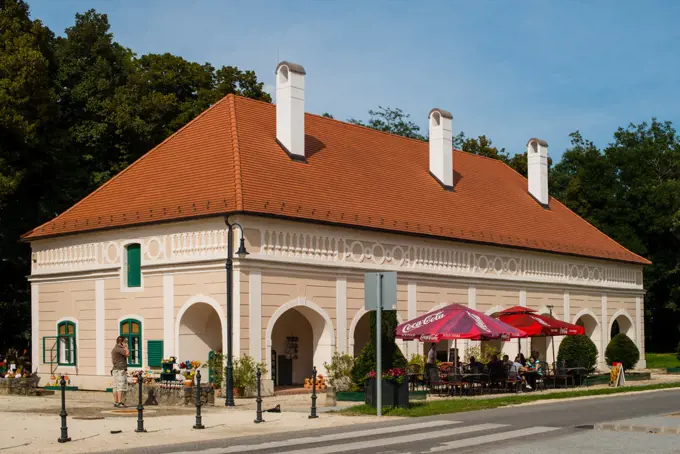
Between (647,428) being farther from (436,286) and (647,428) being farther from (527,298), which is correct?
(527,298)

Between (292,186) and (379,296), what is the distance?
39.0 feet

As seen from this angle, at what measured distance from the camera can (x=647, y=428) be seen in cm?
1730

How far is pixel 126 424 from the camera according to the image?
64.6 feet

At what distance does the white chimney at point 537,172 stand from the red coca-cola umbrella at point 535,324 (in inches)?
591

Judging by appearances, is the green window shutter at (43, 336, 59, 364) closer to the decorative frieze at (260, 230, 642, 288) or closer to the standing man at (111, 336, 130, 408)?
the decorative frieze at (260, 230, 642, 288)

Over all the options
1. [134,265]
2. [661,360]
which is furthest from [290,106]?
[661,360]

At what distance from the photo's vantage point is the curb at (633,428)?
56.0ft

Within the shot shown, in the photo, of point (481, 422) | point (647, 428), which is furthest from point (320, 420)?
point (647, 428)

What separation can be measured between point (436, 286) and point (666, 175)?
3613cm

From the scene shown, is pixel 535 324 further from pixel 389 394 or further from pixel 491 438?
pixel 491 438

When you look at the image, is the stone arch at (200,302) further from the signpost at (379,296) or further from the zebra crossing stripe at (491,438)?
the zebra crossing stripe at (491,438)

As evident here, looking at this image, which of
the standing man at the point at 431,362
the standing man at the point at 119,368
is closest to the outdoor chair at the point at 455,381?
the standing man at the point at 431,362

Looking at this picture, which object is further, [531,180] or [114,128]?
[531,180]

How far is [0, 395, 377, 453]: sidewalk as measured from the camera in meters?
16.9
